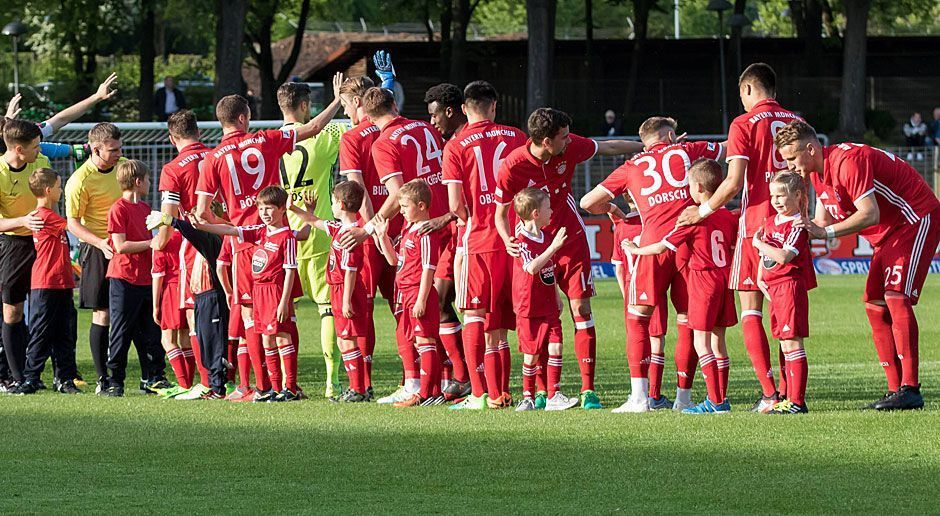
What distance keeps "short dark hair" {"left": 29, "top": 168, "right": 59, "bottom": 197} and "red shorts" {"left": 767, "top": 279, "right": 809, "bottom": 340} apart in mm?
5872

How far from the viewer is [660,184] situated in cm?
1019

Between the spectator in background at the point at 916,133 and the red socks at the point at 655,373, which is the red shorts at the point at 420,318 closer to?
the red socks at the point at 655,373

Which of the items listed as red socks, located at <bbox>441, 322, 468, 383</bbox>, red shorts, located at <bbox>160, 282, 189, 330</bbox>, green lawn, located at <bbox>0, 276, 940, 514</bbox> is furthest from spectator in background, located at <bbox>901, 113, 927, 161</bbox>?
red shorts, located at <bbox>160, 282, 189, 330</bbox>

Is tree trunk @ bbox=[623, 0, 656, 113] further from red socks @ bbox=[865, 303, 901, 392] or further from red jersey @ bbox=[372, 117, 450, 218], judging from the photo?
red socks @ bbox=[865, 303, 901, 392]

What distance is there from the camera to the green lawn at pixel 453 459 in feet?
22.8

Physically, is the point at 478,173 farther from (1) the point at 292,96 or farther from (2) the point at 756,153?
(2) the point at 756,153

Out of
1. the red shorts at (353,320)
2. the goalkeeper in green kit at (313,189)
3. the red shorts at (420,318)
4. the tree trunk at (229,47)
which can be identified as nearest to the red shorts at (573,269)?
the red shorts at (420,318)

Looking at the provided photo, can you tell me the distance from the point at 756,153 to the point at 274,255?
140 inches

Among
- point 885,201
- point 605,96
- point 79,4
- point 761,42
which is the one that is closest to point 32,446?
point 885,201

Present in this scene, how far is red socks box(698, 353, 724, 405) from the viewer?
9.93 m

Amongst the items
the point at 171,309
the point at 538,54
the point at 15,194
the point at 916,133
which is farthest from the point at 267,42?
the point at 171,309

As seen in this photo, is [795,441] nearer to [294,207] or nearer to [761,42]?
[294,207]

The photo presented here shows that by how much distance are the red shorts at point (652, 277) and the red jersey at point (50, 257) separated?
16.0 feet

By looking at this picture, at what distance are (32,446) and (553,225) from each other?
3.74 metres
